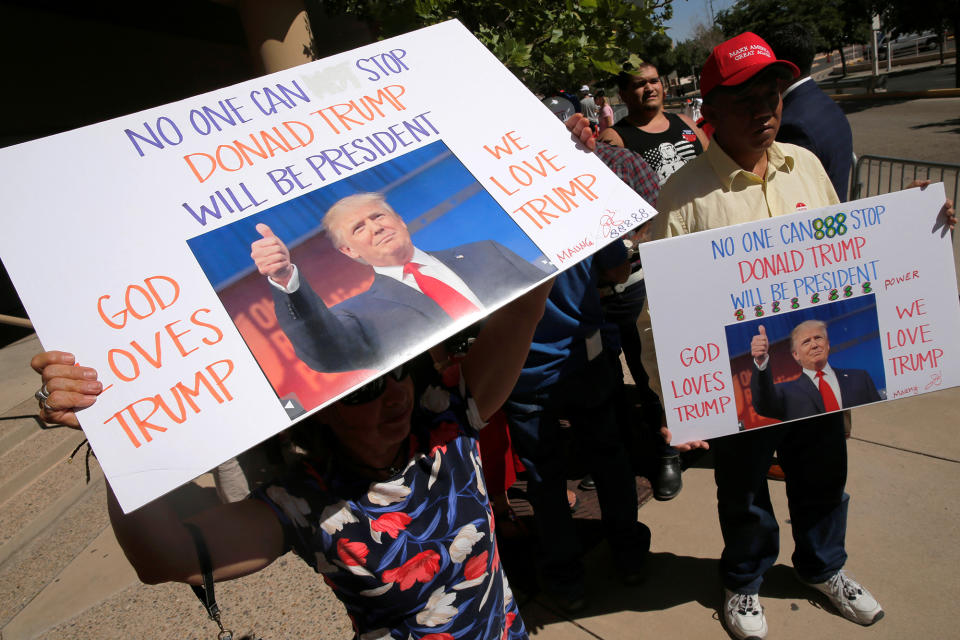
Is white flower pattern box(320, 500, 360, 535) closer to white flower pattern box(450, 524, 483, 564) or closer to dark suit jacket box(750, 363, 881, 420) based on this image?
white flower pattern box(450, 524, 483, 564)

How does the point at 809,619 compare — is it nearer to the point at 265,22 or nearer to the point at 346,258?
the point at 346,258

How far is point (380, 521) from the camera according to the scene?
4.57 feet

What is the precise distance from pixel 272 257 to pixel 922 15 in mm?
25534

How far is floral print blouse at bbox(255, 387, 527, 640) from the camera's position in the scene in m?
1.38

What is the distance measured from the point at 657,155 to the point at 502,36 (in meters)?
→ 1.79

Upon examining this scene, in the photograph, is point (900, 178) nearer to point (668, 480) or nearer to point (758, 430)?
point (668, 480)

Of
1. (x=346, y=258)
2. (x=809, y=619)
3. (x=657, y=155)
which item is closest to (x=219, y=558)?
(x=346, y=258)

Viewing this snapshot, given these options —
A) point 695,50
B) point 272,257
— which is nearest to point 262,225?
point 272,257

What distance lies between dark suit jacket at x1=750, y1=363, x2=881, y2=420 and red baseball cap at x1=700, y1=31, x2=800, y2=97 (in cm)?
93

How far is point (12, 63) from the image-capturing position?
739cm

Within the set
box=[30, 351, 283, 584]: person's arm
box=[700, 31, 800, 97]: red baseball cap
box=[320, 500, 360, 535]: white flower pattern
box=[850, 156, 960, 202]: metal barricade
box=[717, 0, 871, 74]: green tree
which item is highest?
box=[717, 0, 871, 74]: green tree

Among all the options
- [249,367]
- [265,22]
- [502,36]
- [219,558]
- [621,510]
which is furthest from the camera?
[265,22]

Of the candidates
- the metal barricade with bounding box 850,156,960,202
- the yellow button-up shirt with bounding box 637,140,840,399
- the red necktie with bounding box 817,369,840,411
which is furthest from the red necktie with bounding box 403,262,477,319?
the metal barricade with bounding box 850,156,960,202

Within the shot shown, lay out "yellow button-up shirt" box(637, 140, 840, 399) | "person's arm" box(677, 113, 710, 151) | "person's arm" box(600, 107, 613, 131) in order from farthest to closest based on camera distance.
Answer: "person's arm" box(600, 107, 613, 131)
"person's arm" box(677, 113, 710, 151)
"yellow button-up shirt" box(637, 140, 840, 399)
